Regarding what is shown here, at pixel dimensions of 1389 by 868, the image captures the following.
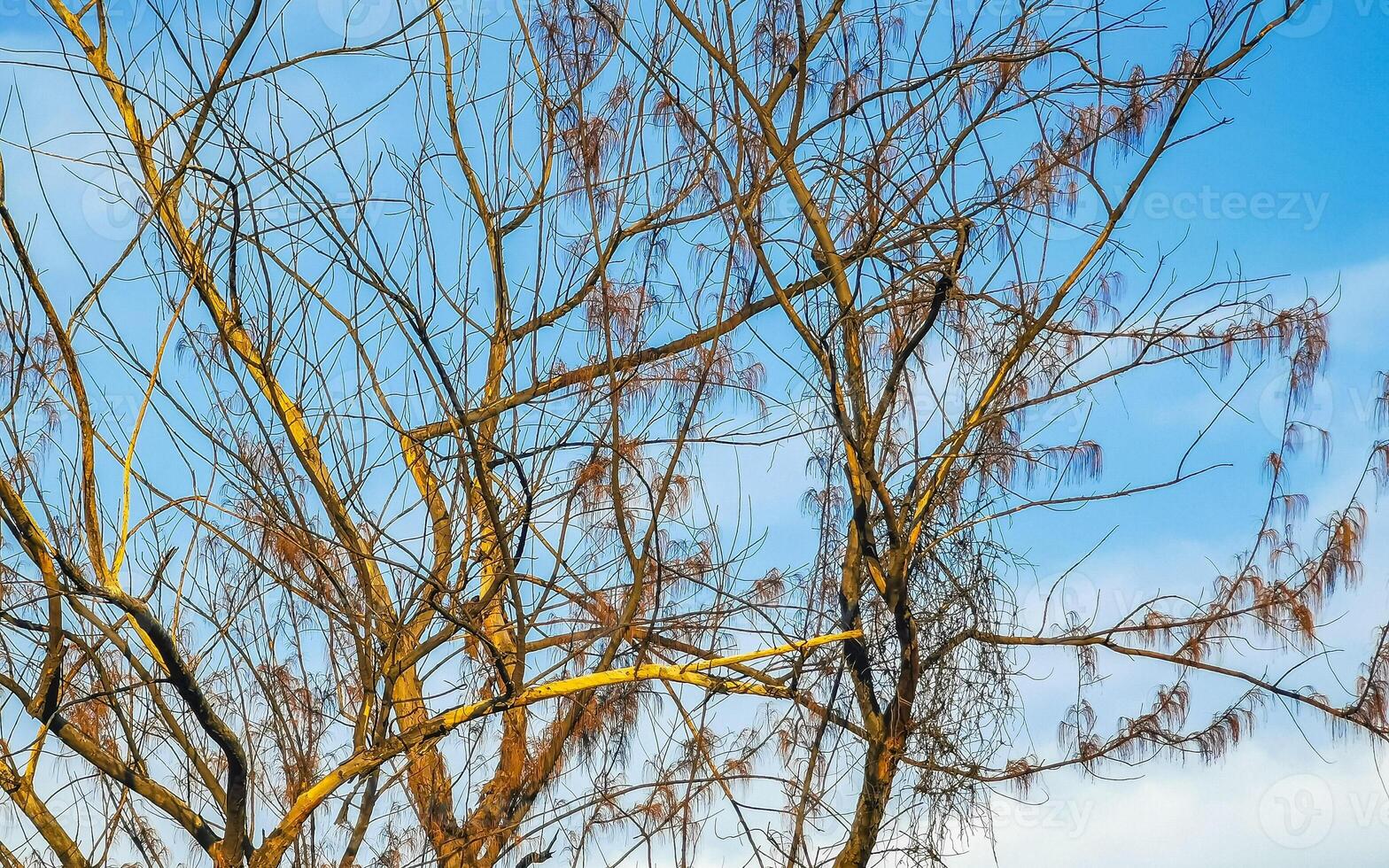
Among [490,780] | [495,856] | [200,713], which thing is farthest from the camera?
A: [490,780]

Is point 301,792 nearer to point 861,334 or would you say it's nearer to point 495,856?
point 495,856

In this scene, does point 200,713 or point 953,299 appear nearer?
point 200,713

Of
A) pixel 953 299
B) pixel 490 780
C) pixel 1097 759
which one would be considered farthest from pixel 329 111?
pixel 1097 759

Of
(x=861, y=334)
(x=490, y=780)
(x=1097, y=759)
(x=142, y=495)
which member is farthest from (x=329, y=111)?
(x=1097, y=759)

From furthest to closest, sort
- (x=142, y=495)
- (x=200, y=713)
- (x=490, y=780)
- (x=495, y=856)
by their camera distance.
A: (x=490, y=780) → (x=495, y=856) → (x=142, y=495) → (x=200, y=713)

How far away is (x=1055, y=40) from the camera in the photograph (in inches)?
128

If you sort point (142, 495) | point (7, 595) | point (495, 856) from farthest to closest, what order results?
point (495, 856), point (7, 595), point (142, 495)

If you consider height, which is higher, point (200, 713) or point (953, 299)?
point (953, 299)

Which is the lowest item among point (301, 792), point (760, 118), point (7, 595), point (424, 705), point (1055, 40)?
point (301, 792)

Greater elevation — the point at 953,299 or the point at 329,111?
the point at 329,111

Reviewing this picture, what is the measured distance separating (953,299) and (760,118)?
2.24 ft

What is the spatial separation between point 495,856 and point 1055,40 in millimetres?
2620

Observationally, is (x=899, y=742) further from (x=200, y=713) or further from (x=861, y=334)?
(x=200, y=713)

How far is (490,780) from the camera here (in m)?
4.23
